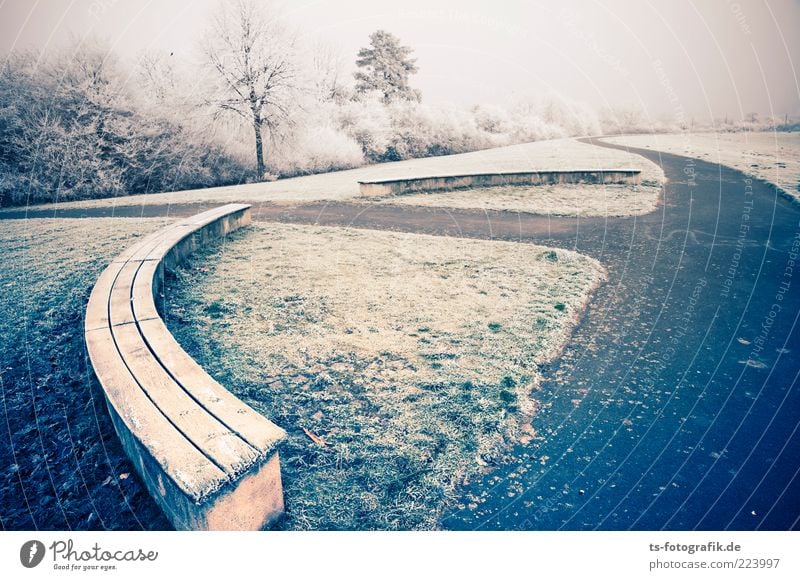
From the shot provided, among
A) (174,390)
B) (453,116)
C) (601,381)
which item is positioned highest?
(453,116)

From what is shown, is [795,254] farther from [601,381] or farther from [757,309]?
[601,381]

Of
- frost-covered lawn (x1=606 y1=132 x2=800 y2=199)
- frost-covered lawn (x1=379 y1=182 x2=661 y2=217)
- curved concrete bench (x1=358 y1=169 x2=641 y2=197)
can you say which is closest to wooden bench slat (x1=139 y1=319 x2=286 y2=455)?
frost-covered lawn (x1=379 y1=182 x2=661 y2=217)

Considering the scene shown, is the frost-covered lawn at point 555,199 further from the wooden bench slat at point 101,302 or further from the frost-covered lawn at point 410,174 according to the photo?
the wooden bench slat at point 101,302

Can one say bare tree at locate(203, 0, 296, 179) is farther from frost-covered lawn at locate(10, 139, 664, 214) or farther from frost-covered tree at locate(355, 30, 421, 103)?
frost-covered lawn at locate(10, 139, 664, 214)

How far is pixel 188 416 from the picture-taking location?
83.7 inches

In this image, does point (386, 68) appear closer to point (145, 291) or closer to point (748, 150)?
point (748, 150)

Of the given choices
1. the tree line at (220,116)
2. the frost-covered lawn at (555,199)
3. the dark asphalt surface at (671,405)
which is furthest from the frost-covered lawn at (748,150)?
the tree line at (220,116)

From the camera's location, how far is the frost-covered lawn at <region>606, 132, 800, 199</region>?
35.9ft

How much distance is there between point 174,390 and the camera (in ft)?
7.64

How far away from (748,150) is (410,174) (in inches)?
483

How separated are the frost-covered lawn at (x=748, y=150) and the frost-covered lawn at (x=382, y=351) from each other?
23.5 feet

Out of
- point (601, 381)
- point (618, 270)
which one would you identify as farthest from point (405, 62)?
point (601, 381)

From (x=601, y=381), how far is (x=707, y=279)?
261 cm

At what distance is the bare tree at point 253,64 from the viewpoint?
15812 mm
